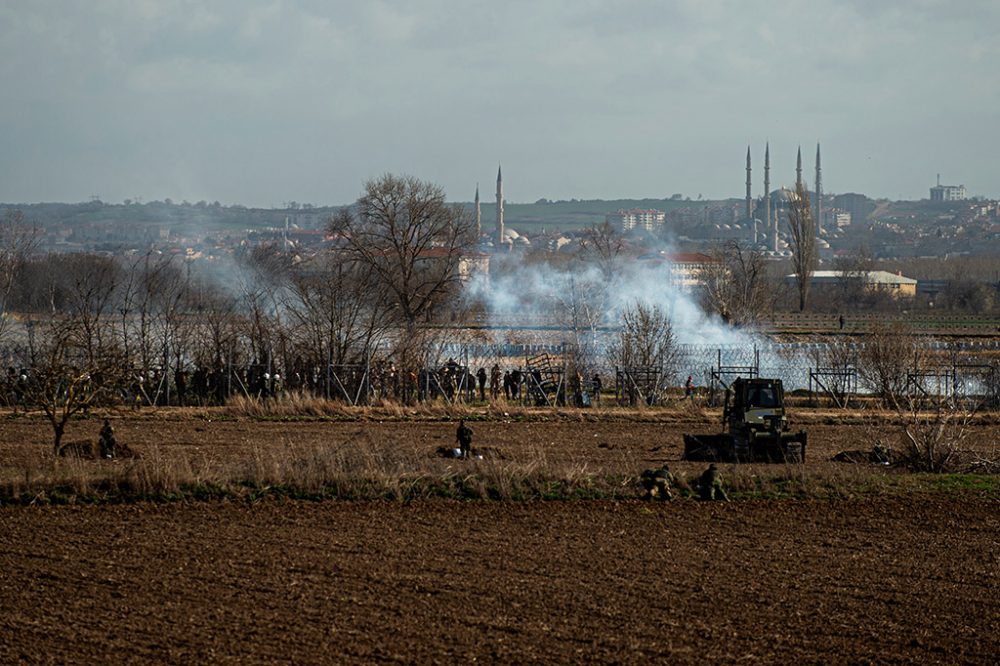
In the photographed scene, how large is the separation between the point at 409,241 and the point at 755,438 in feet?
126

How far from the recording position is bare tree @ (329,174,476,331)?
56312 millimetres

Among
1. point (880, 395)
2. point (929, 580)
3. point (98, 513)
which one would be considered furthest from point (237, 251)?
point (929, 580)

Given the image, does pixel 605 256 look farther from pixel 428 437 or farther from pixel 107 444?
pixel 107 444

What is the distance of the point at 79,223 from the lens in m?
128

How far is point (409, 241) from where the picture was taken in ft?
194

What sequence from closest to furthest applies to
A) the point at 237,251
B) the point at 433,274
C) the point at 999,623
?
1. the point at 999,623
2. the point at 433,274
3. the point at 237,251

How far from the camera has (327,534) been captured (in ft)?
48.7

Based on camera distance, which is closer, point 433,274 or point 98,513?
point 98,513

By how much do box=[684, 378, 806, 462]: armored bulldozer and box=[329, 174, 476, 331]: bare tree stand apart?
32832mm

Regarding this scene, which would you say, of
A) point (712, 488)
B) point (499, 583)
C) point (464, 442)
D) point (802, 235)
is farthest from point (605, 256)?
point (499, 583)

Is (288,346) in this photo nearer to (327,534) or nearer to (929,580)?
(327,534)

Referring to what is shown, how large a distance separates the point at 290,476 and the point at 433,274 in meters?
42.2

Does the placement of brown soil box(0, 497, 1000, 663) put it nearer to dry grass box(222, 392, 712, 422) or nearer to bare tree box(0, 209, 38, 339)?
dry grass box(222, 392, 712, 422)

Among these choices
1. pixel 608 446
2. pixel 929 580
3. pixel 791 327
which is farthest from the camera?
pixel 791 327
